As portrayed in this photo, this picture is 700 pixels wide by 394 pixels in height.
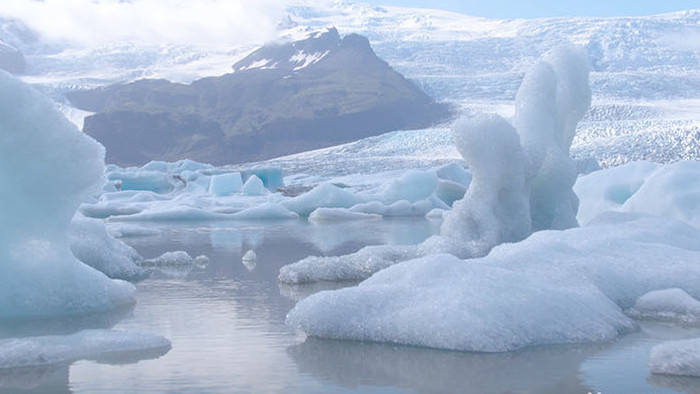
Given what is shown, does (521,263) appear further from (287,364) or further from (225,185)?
(225,185)

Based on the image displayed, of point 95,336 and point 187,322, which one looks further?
point 187,322

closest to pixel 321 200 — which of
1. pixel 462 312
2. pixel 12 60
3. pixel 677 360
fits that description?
pixel 462 312

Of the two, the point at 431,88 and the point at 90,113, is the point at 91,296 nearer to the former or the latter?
the point at 431,88

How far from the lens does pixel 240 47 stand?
3142 inches

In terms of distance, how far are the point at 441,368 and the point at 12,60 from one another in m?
70.5

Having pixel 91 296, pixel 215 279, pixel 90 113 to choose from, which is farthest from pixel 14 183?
pixel 90 113

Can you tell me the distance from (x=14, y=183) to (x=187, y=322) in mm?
1494

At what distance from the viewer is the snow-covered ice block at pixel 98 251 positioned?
7945 mm

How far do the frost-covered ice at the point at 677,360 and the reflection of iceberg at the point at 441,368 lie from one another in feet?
1.22

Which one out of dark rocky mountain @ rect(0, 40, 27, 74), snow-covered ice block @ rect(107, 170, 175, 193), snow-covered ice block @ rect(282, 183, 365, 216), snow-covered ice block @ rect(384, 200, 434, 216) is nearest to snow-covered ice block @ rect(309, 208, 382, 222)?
snow-covered ice block @ rect(384, 200, 434, 216)

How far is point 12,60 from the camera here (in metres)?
69.2

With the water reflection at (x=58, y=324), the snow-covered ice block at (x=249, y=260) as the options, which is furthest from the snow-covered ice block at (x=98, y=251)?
the water reflection at (x=58, y=324)

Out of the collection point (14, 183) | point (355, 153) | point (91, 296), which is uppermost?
point (14, 183)

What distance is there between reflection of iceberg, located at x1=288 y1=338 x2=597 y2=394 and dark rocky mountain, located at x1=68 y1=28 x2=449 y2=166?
4467 centimetres
